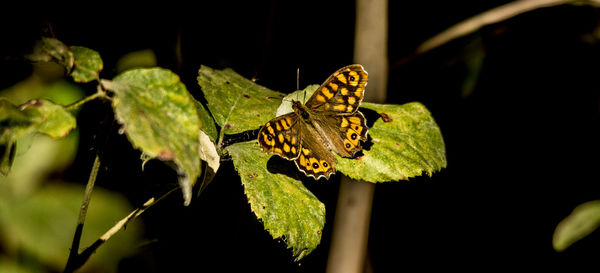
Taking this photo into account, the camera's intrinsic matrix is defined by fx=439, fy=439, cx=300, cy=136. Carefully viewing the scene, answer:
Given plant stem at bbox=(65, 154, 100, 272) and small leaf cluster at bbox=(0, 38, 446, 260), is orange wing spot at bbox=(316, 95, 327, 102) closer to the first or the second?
small leaf cluster at bbox=(0, 38, 446, 260)

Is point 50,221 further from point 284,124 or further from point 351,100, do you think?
point 351,100

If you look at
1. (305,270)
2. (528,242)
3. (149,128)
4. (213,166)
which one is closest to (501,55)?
(528,242)

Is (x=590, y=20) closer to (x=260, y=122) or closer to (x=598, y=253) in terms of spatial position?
(x=598, y=253)

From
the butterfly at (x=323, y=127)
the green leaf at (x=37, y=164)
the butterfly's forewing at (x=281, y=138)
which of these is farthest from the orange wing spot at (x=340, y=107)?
the green leaf at (x=37, y=164)

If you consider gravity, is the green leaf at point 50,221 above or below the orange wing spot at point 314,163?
below

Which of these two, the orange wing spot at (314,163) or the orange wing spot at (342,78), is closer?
the orange wing spot at (314,163)

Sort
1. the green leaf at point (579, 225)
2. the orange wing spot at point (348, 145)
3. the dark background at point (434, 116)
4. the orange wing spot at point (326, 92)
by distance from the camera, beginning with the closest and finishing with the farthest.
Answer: the orange wing spot at point (348, 145), the orange wing spot at point (326, 92), the green leaf at point (579, 225), the dark background at point (434, 116)

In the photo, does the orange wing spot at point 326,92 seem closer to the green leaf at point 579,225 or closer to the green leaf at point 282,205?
the green leaf at point 282,205
